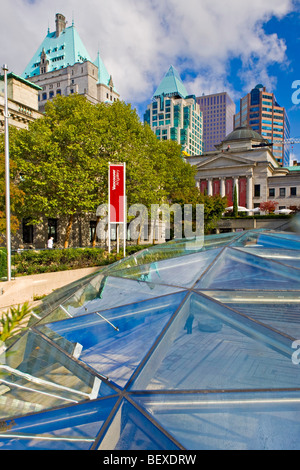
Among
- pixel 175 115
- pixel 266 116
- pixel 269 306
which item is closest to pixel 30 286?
pixel 269 306

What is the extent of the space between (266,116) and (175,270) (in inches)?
6789

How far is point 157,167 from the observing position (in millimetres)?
34562

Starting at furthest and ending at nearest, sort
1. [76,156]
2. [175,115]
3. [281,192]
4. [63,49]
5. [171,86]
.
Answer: [171,86] → [175,115] → [63,49] → [281,192] → [76,156]

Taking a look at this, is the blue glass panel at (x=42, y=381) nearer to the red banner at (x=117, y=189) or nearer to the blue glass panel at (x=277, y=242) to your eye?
the blue glass panel at (x=277, y=242)

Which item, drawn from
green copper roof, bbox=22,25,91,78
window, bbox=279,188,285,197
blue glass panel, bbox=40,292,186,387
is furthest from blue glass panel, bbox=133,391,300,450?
green copper roof, bbox=22,25,91,78

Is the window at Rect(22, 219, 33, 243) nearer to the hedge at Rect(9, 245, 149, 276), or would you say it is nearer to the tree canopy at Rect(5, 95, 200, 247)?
the tree canopy at Rect(5, 95, 200, 247)

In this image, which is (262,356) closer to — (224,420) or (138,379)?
(224,420)

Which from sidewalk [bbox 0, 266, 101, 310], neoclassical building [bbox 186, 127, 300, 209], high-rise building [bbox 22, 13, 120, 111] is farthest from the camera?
high-rise building [bbox 22, 13, 120, 111]

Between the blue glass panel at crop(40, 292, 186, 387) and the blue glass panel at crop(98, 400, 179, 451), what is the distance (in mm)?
438

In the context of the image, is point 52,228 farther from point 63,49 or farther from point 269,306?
point 63,49

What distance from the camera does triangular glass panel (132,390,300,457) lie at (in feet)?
7.04

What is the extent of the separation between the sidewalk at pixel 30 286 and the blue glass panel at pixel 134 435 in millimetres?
9520

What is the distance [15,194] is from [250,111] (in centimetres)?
16419

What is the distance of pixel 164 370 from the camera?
293 cm
